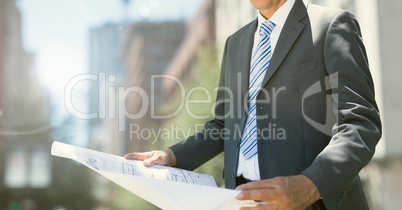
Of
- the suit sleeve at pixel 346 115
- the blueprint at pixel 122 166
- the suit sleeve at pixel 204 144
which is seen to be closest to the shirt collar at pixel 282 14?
the suit sleeve at pixel 346 115

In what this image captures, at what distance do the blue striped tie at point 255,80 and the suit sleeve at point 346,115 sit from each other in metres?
0.28

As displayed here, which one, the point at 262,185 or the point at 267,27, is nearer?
the point at 262,185

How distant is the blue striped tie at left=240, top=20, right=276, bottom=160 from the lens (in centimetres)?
251

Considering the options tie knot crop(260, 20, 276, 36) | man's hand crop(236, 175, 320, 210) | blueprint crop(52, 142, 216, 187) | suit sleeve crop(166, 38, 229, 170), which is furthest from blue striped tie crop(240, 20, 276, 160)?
man's hand crop(236, 175, 320, 210)

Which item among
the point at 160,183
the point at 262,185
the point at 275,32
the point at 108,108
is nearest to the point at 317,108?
the point at 275,32

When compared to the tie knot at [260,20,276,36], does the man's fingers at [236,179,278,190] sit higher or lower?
lower

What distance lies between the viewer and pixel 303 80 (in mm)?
2377

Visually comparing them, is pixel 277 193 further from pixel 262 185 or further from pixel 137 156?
pixel 137 156

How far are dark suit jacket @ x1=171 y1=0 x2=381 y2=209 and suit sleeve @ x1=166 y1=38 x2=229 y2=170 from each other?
0.17m

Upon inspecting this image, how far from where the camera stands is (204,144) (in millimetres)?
2834

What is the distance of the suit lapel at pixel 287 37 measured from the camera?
2.43 meters

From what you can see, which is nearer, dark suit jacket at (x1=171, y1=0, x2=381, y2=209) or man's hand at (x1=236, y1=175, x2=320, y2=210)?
man's hand at (x1=236, y1=175, x2=320, y2=210)

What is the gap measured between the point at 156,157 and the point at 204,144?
29cm

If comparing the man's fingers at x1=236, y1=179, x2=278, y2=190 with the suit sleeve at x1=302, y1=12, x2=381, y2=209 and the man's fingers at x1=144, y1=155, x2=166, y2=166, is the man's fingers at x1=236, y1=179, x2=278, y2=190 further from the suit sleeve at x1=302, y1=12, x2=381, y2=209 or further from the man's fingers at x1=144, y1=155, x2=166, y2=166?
the man's fingers at x1=144, y1=155, x2=166, y2=166
